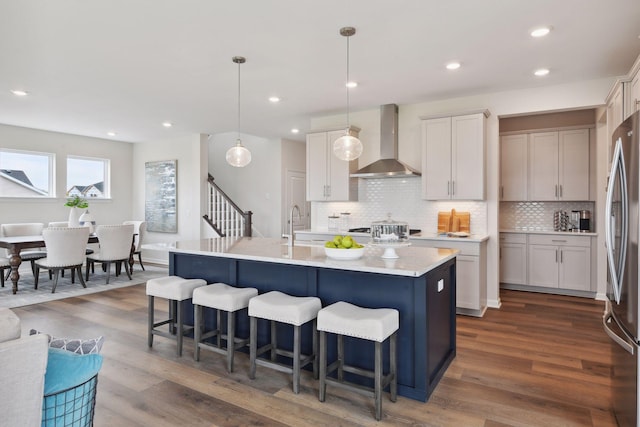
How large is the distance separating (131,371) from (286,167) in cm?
603

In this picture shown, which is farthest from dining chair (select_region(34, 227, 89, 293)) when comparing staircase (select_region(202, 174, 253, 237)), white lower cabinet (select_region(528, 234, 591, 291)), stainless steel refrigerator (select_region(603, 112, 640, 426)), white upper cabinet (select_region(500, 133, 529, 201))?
white lower cabinet (select_region(528, 234, 591, 291))

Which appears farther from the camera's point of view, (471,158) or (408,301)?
(471,158)

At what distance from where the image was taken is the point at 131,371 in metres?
2.94

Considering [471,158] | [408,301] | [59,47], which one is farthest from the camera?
[471,158]

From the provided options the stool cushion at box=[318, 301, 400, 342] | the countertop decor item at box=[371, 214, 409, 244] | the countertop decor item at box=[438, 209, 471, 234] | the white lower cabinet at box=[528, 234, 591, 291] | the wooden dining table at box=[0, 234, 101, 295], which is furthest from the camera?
the wooden dining table at box=[0, 234, 101, 295]

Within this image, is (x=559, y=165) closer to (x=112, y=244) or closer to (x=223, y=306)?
(x=223, y=306)

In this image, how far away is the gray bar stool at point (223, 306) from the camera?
288cm

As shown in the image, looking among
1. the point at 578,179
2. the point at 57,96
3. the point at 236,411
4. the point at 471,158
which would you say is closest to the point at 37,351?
the point at 236,411

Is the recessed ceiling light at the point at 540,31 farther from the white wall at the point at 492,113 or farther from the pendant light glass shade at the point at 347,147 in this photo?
Result: the pendant light glass shade at the point at 347,147

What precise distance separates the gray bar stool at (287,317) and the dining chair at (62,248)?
13.8 ft

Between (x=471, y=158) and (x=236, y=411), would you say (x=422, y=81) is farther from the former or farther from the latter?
(x=236, y=411)

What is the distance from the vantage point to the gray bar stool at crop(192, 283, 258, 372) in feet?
9.46

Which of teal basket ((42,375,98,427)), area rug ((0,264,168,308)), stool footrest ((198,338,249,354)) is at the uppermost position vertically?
teal basket ((42,375,98,427))

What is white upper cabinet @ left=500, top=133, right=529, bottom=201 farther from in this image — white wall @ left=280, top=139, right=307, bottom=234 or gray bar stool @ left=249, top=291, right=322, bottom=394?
gray bar stool @ left=249, top=291, right=322, bottom=394
